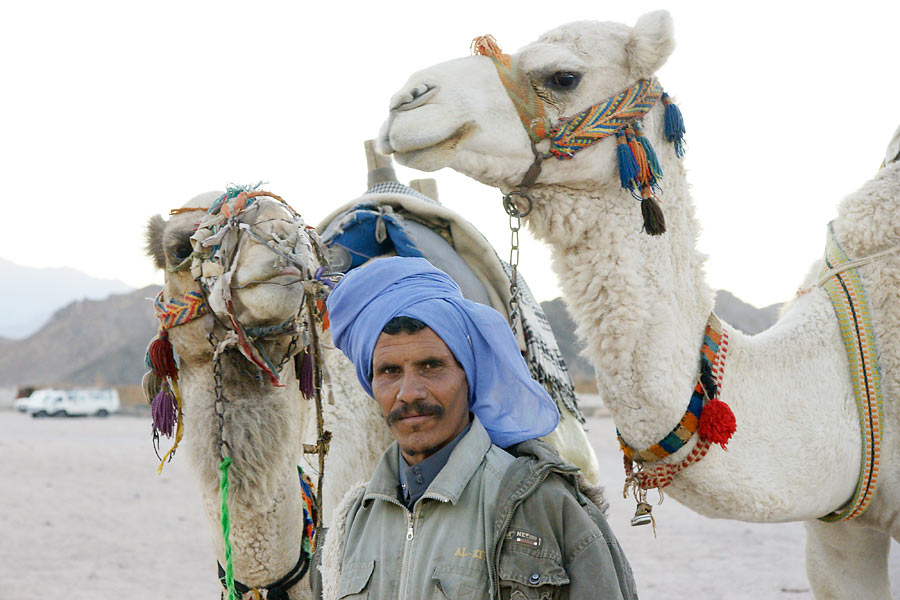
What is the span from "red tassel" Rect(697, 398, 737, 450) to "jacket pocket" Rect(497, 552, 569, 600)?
Result: 1.29 metres

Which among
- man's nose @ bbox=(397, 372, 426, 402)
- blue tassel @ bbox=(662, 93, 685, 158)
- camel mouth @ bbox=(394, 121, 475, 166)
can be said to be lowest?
man's nose @ bbox=(397, 372, 426, 402)

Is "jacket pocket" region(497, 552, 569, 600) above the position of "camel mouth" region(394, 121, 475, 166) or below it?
below

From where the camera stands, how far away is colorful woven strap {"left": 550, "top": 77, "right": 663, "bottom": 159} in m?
2.53

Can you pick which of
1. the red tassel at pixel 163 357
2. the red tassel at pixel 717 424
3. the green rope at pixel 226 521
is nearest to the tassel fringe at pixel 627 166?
the red tassel at pixel 717 424

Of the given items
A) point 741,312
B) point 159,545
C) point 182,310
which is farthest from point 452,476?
point 741,312

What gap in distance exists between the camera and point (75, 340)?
213 ft

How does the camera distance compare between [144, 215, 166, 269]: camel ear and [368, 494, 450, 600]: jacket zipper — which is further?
[144, 215, 166, 269]: camel ear

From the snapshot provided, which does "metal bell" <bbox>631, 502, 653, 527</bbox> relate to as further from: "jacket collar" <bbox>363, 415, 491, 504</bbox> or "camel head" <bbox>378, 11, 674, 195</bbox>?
"jacket collar" <bbox>363, 415, 491, 504</bbox>

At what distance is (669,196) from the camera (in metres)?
2.77

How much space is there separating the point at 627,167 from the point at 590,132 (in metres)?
0.16

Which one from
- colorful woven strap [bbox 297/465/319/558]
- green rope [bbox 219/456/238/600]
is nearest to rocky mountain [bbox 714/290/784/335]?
colorful woven strap [bbox 297/465/319/558]

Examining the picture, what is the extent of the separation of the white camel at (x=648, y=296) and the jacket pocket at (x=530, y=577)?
1.21m

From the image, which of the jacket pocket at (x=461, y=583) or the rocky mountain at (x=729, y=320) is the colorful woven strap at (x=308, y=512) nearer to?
the jacket pocket at (x=461, y=583)

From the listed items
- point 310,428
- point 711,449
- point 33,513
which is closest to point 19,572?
point 33,513
